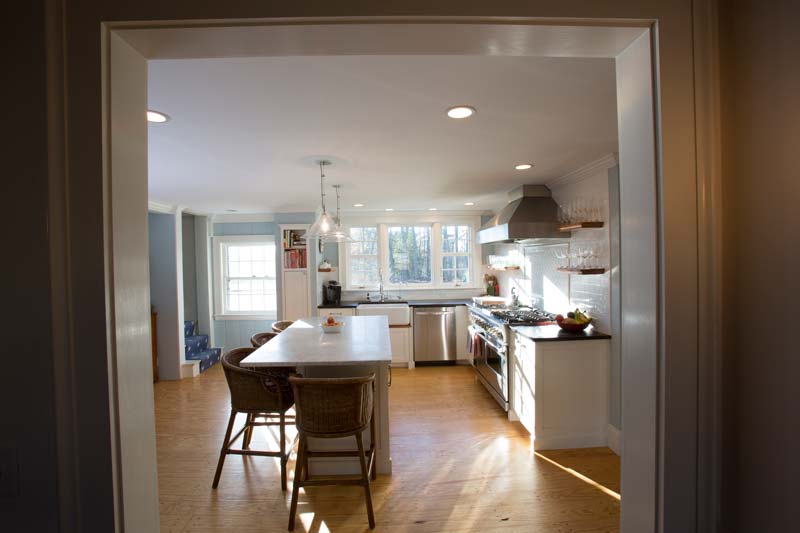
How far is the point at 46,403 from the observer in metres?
0.77

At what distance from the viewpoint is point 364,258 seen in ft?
21.2

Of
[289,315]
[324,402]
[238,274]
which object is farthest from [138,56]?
[238,274]

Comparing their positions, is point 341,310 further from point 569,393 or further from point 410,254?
point 569,393

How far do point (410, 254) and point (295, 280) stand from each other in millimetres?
2014

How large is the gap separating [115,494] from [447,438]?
9.78ft

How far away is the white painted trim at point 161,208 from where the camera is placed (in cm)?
457

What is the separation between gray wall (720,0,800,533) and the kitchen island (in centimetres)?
183

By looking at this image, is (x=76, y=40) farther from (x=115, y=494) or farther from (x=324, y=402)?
(x=324, y=402)

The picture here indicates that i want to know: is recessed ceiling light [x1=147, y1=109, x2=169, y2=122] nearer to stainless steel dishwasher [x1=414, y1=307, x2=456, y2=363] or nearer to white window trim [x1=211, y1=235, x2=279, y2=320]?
stainless steel dishwasher [x1=414, y1=307, x2=456, y2=363]

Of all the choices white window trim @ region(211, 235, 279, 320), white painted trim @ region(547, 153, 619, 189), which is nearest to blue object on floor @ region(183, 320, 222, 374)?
white window trim @ region(211, 235, 279, 320)

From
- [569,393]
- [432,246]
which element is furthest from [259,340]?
[432,246]

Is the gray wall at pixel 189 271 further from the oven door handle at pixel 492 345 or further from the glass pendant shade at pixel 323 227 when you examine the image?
the oven door handle at pixel 492 345

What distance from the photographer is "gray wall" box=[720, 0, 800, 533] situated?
675 millimetres

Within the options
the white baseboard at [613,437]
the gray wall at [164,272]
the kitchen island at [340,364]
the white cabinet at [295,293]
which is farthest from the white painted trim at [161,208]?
the white baseboard at [613,437]
